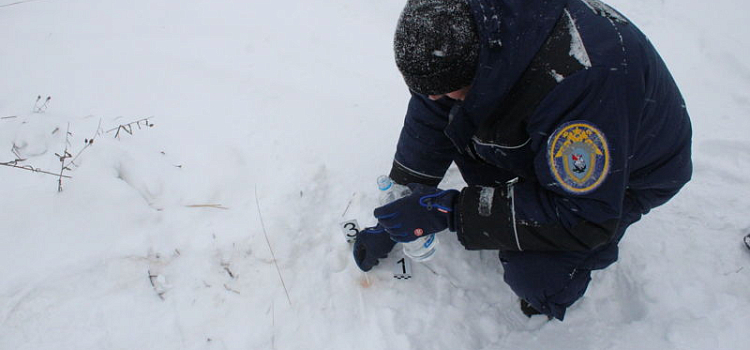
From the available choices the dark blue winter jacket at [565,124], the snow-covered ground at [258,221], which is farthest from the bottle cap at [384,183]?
the dark blue winter jacket at [565,124]

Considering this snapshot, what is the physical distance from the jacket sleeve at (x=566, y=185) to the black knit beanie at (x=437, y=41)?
0.90 ft

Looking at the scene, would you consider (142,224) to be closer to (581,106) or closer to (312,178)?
(312,178)

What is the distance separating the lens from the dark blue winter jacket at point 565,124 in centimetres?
110

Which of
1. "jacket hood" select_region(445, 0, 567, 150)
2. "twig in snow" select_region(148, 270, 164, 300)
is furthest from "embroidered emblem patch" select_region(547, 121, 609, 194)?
"twig in snow" select_region(148, 270, 164, 300)

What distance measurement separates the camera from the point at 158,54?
279 cm

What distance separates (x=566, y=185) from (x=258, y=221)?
135 cm

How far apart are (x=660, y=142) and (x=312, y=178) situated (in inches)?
59.0

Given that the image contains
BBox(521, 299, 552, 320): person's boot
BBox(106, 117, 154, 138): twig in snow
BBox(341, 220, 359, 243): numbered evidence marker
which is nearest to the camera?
A: BBox(521, 299, 552, 320): person's boot

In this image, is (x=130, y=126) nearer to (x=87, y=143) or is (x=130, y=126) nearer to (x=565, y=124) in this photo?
(x=87, y=143)

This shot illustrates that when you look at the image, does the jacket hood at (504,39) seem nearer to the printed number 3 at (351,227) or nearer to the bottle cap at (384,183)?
the bottle cap at (384,183)

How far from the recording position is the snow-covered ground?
165 cm

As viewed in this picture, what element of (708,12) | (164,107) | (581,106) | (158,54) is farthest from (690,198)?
(158,54)

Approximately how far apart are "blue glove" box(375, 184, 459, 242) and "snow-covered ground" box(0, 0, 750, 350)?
345mm

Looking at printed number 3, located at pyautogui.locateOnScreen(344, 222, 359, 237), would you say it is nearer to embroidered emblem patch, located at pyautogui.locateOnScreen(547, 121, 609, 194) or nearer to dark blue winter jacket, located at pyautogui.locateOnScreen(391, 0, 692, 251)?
dark blue winter jacket, located at pyautogui.locateOnScreen(391, 0, 692, 251)
